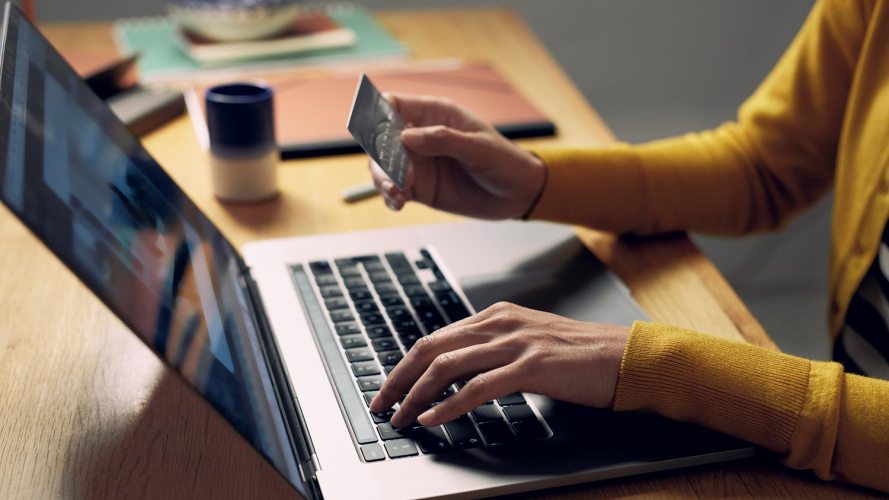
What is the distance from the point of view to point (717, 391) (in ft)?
2.16

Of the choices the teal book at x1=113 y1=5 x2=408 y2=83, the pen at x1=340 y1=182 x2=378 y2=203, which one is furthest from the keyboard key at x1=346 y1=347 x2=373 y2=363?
the teal book at x1=113 y1=5 x2=408 y2=83

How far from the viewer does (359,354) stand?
28.7 inches

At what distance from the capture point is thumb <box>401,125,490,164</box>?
0.89 metres

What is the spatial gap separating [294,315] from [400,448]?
205 mm

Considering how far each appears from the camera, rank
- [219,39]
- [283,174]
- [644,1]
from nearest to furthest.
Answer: [283,174], [219,39], [644,1]

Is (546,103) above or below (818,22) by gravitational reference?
below

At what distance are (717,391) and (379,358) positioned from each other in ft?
0.80

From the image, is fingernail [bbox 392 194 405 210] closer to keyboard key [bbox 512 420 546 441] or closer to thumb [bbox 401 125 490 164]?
thumb [bbox 401 125 490 164]

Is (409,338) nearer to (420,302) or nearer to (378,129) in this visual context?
(420,302)

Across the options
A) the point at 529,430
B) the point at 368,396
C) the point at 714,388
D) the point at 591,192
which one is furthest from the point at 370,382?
the point at 591,192

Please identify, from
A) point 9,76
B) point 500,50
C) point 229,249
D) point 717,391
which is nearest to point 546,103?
point 500,50

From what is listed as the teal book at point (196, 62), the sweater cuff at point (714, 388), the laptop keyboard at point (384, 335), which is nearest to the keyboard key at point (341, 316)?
the laptop keyboard at point (384, 335)

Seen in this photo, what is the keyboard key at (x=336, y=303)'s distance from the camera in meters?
0.80

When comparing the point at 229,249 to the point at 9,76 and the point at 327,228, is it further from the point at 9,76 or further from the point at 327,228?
the point at 9,76
